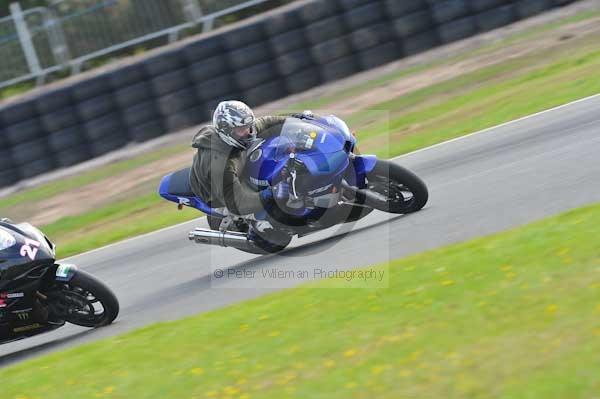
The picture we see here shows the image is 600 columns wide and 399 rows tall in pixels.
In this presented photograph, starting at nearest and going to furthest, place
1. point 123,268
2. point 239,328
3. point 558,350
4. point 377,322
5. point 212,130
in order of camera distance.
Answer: point 558,350 < point 377,322 < point 239,328 < point 212,130 < point 123,268

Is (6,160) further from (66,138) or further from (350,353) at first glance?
(350,353)

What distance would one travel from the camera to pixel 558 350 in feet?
15.7

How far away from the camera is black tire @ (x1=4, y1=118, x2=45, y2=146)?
1608 cm

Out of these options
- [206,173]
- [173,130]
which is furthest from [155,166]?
[206,173]

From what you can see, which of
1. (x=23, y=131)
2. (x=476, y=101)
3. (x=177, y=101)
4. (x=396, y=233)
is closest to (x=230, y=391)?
(x=396, y=233)

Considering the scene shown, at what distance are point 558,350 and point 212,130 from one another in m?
4.59

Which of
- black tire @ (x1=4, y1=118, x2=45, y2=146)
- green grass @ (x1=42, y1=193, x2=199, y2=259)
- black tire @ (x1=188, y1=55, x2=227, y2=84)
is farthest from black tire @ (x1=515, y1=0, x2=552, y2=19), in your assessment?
black tire @ (x1=4, y1=118, x2=45, y2=146)

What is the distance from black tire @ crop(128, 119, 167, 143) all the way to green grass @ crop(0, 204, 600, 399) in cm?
958

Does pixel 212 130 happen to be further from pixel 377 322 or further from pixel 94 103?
pixel 94 103

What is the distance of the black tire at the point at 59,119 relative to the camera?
53.2 feet

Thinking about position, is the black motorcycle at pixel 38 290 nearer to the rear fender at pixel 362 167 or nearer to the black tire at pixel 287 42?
the rear fender at pixel 362 167

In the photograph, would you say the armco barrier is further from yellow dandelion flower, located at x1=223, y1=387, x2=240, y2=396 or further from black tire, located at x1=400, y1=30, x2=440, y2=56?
yellow dandelion flower, located at x1=223, y1=387, x2=240, y2=396

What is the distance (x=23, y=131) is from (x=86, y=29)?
2.79m

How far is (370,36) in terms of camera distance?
667 inches
